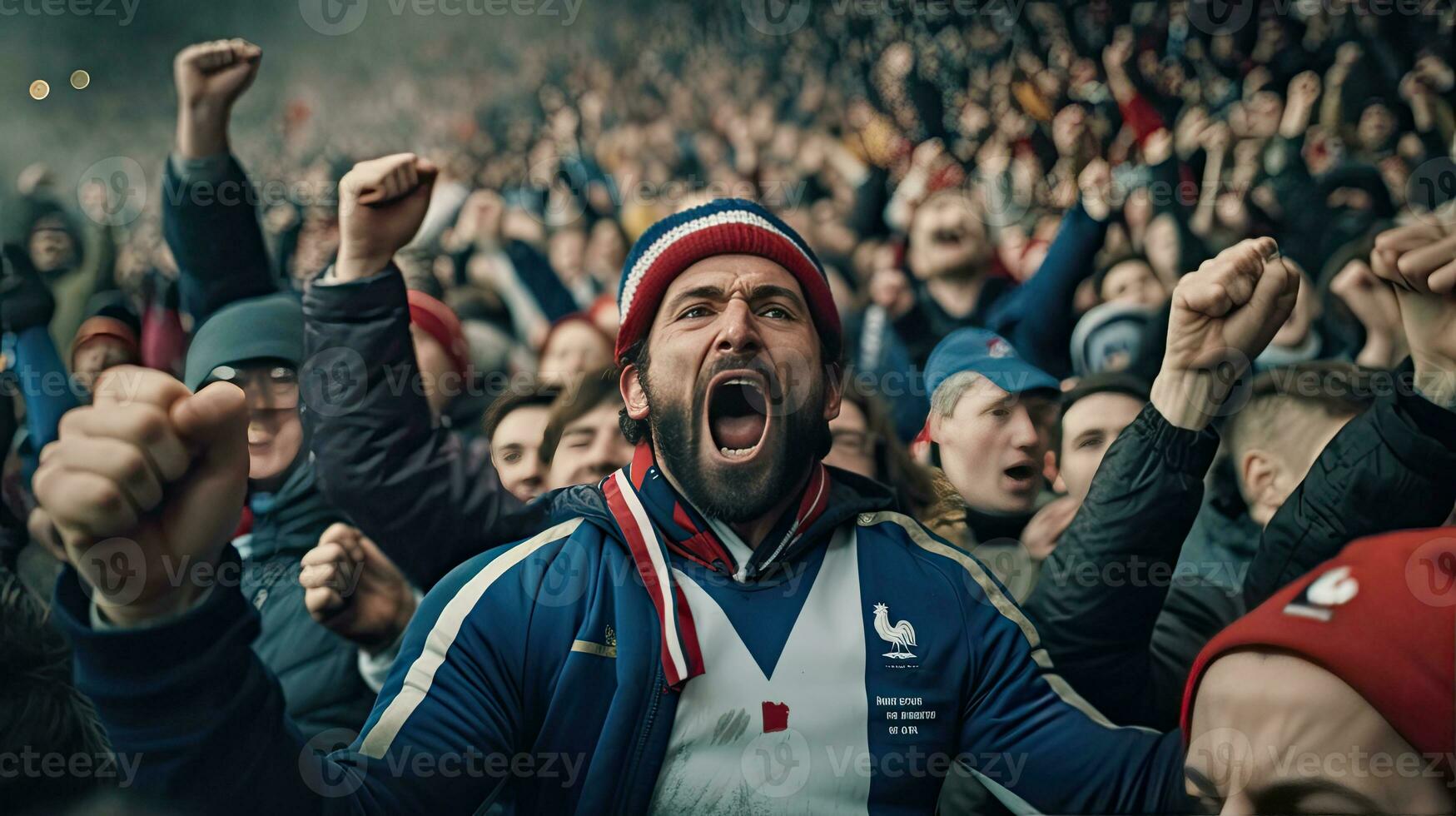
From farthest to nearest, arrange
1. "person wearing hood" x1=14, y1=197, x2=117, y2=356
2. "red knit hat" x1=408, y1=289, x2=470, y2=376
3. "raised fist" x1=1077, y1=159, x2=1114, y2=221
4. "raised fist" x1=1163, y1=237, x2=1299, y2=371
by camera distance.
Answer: "raised fist" x1=1077, y1=159, x2=1114, y2=221
"person wearing hood" x1=14, y1=197, x2=117, y2=356
"red knit hat" x1=408, y1=289, x2=470, y2=376
"raised fist" x1=1163, y1=237, x2=1299, y2=371

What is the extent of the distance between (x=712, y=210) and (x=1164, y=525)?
47.1 inches

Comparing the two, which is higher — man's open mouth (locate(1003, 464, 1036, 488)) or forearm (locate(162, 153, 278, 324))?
forearm (locate(162, 153, 278, 324))

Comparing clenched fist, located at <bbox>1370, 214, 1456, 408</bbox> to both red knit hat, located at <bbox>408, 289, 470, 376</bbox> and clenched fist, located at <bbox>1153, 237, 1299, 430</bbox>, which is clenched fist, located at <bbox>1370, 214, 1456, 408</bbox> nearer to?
clenched fist, located at <bbox>1153, 237, 1299, 430</bbox>

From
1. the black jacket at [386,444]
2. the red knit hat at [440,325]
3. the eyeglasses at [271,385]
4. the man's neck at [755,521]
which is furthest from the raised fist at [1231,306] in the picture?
the eyeglasses at [271,385]

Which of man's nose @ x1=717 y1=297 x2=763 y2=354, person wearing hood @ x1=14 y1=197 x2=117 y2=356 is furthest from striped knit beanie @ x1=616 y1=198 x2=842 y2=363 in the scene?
person wearing hood @ x1=14 y1=197 x2=117 y2=356

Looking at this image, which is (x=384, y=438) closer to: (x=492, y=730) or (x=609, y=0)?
(x=492, y=730)

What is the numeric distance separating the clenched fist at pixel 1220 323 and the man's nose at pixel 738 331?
90cm

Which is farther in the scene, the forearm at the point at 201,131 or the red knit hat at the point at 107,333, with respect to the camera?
the red knit hat at the point at 107,333

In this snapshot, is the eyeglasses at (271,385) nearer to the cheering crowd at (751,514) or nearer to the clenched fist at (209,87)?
the cheering crowd at (751,514)

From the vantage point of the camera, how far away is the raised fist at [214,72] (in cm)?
270

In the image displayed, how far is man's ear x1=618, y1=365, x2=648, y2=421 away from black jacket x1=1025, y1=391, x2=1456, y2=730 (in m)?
0.98

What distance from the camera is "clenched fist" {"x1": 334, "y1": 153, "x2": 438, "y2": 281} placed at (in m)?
2.50

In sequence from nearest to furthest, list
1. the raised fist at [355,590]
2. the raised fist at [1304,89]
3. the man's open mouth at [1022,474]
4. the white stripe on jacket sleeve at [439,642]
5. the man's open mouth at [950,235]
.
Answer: the white stripe on jacket sleeve at [439,642] → the raised fist at [355,590] → the man's open mouth at [1022,474] → the man's open mouth at [950,235] → the raised fist at [1304,89]

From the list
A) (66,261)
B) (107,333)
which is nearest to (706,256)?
(107,333)
